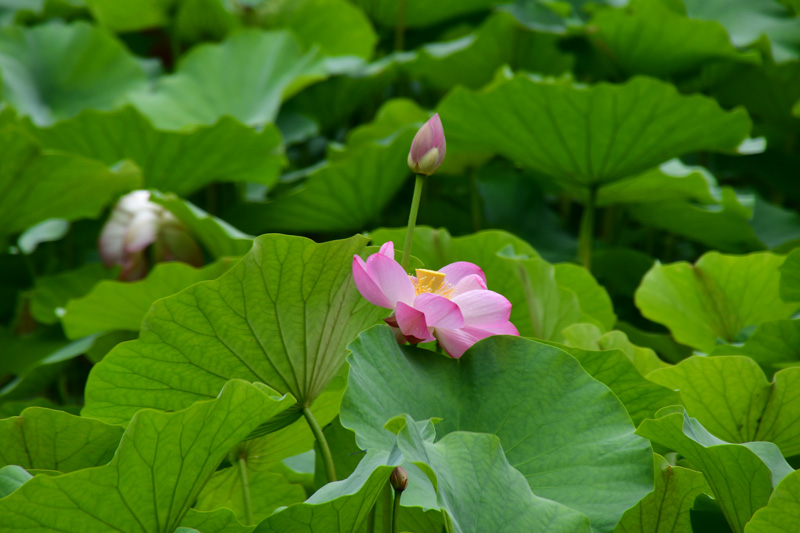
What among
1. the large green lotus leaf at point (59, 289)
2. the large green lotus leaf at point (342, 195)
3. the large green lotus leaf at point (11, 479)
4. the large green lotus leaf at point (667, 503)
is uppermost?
the large green lotus leaf at point (11, 479)

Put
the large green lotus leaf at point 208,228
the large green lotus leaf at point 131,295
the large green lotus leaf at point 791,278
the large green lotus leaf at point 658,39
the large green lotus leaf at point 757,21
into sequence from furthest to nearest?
the large green lotus leaf at point 757,21, the large green lotus leaf at point 658,39, the large green lotus leaf at point 208,228, the large green lotus leaf at point 131,295, the large green lotus leaf at point 791,278

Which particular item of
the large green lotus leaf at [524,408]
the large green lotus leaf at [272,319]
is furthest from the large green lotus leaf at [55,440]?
the large green lotus leaf at [524,408]

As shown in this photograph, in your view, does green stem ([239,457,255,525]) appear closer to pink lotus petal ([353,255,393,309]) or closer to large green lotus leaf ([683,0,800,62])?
pink lotus petal ([353,255,393,309])

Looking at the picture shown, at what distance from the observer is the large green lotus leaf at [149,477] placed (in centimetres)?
45

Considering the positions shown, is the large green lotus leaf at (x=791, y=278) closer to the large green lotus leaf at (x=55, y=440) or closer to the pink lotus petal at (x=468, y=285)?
the pink lotus petal at (x=468, y=285)

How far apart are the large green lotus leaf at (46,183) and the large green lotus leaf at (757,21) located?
3.56ft

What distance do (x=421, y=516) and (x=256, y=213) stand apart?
749 mm

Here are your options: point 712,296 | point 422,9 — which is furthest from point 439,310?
point 422,9

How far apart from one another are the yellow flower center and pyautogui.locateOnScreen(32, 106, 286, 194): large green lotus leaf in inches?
26.6

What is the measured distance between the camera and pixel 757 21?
148 centimetres

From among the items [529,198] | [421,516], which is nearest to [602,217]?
[529,198]

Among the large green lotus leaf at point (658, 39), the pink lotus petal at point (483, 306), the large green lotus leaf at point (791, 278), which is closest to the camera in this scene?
the pink lotus petal at point (483, 306)

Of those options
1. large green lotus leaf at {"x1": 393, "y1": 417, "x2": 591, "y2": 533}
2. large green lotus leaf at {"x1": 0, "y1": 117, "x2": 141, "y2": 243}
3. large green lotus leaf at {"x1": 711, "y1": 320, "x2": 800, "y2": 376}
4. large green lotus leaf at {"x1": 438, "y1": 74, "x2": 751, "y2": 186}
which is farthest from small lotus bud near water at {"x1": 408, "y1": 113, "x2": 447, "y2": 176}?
large green lotus leaf at {"x1": 0, "y1": 117, "x2": 141, "y2": 243}

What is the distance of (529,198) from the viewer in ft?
4.62
